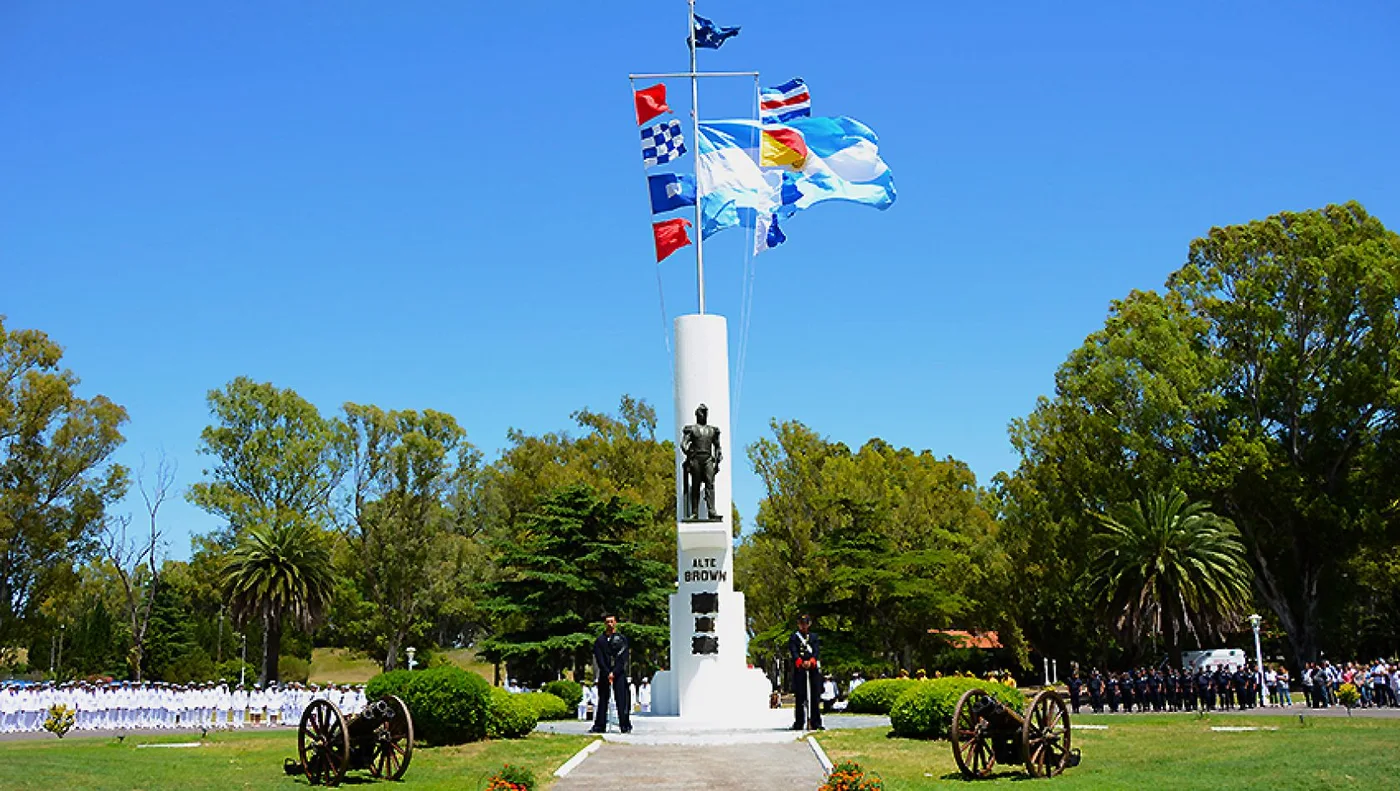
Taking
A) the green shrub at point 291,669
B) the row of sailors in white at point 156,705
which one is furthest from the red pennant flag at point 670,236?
the green shrub at point 291,669

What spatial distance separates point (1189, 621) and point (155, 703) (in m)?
31.8

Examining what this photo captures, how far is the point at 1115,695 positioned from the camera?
1484 inches

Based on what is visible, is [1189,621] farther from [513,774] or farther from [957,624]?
[513,774]

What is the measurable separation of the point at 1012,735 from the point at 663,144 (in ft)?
55.0

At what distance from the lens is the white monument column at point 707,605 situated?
23844mm

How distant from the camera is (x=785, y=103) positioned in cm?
2712

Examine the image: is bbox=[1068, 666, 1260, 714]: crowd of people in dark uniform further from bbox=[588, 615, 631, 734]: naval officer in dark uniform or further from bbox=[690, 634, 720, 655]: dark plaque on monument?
bbox=[588, 615, 631, 734]: naval officer in dark uniform

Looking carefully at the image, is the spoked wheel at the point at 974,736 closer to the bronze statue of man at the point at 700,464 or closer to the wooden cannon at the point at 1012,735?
the wooden cannon at the point at 1012,735

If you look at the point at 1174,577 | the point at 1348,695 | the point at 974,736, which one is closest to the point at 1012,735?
the point at 974,736

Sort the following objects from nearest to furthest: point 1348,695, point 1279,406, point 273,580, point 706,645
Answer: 1. point 706,645
2. point 1348,695
3. point 273,580
4. point 1279,406

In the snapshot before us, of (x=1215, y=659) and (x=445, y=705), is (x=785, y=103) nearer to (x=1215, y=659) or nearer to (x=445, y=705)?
(x=445, y=705)

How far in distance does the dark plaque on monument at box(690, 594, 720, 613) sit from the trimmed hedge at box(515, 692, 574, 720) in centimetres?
375

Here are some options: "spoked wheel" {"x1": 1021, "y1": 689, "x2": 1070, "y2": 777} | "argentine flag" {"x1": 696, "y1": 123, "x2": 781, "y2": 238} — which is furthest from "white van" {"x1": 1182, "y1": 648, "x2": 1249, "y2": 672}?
"spoked wheel" {"x1": 1021, "y1": 689, "x2": 1070, "y2": 777}

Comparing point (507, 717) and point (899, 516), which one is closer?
point (507, 717)
